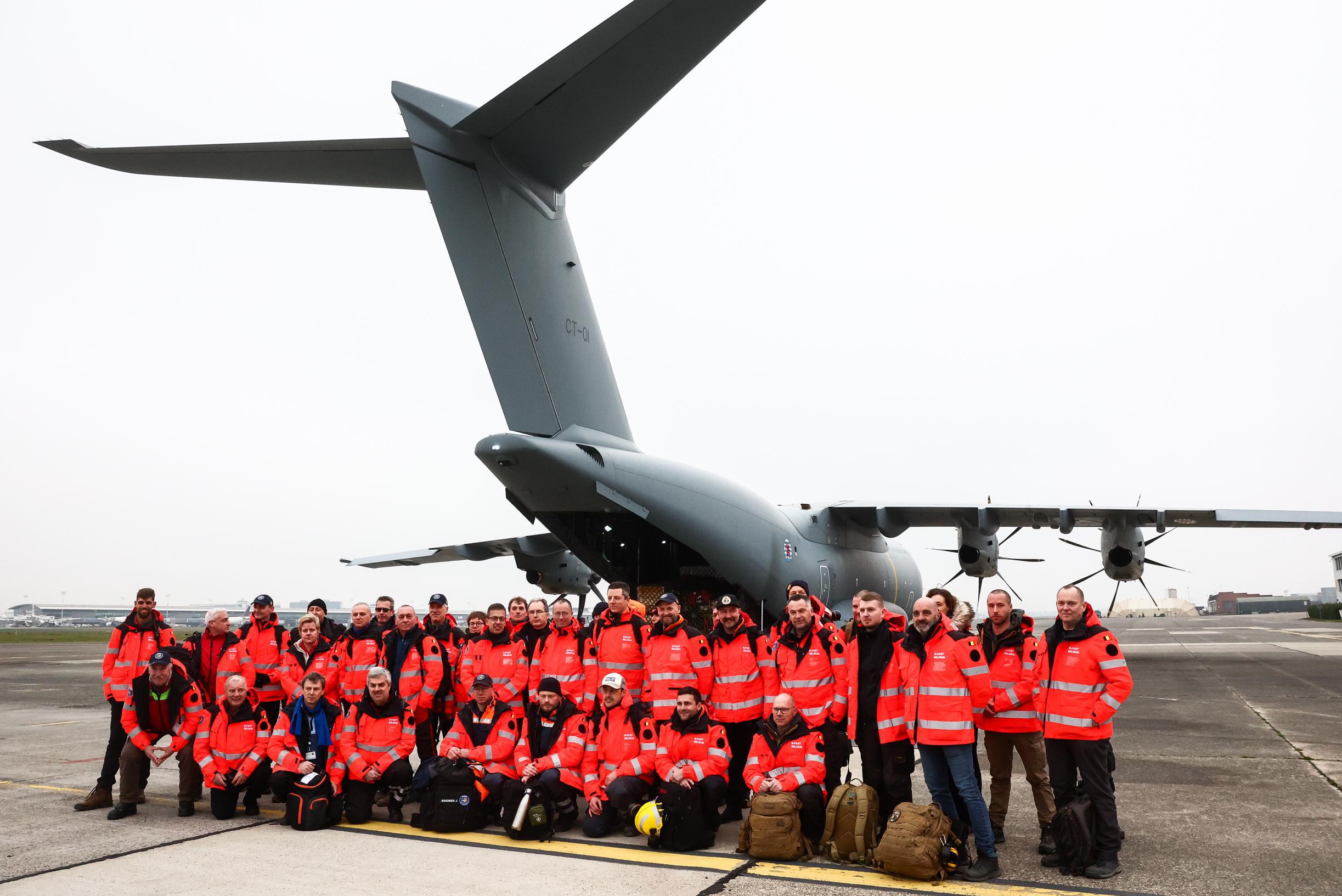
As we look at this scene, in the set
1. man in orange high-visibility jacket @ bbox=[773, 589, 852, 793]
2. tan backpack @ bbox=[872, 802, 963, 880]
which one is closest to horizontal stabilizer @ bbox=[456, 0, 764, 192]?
man in orange high-visibility jacket @ bbox=[773, 589, 852, 793]

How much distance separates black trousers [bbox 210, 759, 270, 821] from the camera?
6.77m

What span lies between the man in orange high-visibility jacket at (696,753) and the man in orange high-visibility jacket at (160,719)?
3734mm

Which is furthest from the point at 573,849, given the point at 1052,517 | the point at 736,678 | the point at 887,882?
the point at 1052,517

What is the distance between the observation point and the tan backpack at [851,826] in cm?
546

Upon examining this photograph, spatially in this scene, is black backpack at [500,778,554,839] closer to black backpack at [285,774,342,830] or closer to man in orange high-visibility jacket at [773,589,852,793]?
black backpack at [285,774,342,830]

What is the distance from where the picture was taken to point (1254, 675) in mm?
17078

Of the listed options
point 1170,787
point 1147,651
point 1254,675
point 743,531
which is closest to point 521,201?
point 743,531

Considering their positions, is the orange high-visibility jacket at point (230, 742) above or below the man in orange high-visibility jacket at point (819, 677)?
below

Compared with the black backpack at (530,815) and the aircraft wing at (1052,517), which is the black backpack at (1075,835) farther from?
the aircraft wing at (1052,517)

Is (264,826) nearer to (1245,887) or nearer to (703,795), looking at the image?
(703,795)

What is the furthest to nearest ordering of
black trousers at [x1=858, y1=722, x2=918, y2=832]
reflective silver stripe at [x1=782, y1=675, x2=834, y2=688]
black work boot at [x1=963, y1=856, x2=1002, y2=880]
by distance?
reflective silver stripe at [x1=782, y1=675, x2=834, y2=688] → black trousers at [x1=858, y1=722, x2=918, y2=832] → black work boot at [x1=963, y1=856, x2=1002, y2=880]

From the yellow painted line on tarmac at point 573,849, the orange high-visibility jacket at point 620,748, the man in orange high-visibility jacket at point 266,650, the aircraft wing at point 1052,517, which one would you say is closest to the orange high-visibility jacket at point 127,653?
the man in orange high-visibility jacket at point 266,650

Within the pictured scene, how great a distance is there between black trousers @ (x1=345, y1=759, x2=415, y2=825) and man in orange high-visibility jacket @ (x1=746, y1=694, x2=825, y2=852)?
264cm

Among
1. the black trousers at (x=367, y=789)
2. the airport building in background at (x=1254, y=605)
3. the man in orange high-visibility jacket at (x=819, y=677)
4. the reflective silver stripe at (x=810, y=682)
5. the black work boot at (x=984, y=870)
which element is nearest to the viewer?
the black work boot at (x=984, y=870)
